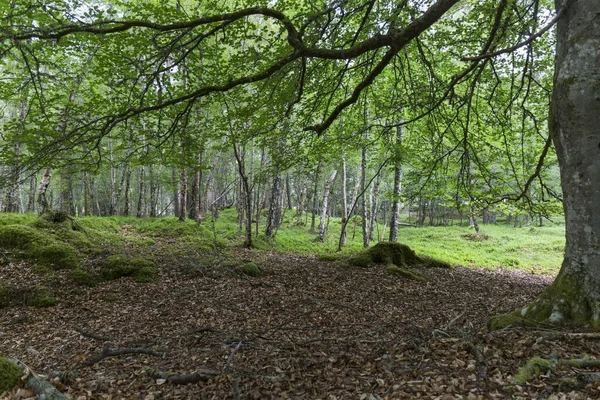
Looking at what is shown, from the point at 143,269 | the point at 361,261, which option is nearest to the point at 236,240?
the point at 361,261

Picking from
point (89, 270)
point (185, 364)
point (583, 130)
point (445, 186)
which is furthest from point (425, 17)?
point (89, 270)

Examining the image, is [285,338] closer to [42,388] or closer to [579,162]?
[42,388]

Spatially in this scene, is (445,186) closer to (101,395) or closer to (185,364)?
(185,364)

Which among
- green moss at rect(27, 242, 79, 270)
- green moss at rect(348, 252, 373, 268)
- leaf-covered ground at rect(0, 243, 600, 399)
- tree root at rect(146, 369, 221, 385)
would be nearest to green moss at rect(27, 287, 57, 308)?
leaf-covered ground at rect(0, 243, 600, 399)

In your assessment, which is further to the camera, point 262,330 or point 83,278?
point 83,278

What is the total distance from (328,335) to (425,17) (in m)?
4.02

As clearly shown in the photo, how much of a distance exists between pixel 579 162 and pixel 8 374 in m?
5.85

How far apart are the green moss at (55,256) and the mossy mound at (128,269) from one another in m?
0.70

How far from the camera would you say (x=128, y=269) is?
7906 mm

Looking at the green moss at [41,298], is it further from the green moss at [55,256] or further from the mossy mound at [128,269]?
the mossy mound at [128,269]

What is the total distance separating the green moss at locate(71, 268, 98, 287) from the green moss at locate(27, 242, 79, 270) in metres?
0.42

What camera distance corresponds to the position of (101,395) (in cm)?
319

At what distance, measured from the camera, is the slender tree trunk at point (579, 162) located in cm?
344

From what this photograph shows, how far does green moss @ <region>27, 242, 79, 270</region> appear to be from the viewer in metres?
7.57
